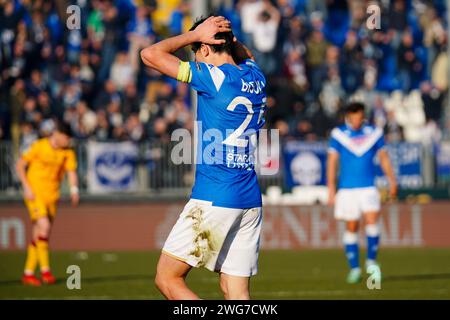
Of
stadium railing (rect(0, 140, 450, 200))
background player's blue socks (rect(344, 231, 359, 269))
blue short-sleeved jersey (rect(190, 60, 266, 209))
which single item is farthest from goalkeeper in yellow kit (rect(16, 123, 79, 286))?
blue short-sleeved jersey (rect(190, 60, 266, 209))

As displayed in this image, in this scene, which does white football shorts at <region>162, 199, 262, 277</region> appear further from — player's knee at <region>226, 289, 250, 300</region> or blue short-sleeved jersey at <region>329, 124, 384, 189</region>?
blue short-sleeved jersey at <region>329, 124, 384, 189</region>

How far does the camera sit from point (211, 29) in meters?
7.92

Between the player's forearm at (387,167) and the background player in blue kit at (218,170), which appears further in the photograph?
the player's forearm at (387,167)

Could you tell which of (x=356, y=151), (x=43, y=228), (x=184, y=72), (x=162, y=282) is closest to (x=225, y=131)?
(x=184, y=72)

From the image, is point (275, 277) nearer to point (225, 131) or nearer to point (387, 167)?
point (387, 167)

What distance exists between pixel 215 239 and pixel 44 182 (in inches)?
331

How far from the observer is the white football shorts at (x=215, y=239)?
8.06m

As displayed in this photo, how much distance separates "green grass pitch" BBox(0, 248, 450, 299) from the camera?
13.4 metres

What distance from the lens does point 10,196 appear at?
71.7 ft

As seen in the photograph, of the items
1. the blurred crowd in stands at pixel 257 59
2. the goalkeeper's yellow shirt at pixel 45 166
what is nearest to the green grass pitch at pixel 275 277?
the goalkeeper's yellow shirt at pixel 45 166

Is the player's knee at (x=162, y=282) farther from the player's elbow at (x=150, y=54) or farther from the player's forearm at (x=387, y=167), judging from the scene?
the player's forearm at (x=387, y=167)

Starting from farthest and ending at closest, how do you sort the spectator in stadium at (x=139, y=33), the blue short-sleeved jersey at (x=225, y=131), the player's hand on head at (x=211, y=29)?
the spectator in stadium at (x=139, y=33), the blue short-sleeved jersey at (x=225, y=131), the player's hand on head at (x=211, y=29)

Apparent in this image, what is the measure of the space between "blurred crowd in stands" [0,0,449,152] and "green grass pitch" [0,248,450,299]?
3.01 m

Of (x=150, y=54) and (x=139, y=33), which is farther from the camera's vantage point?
(x=139, y=33)
